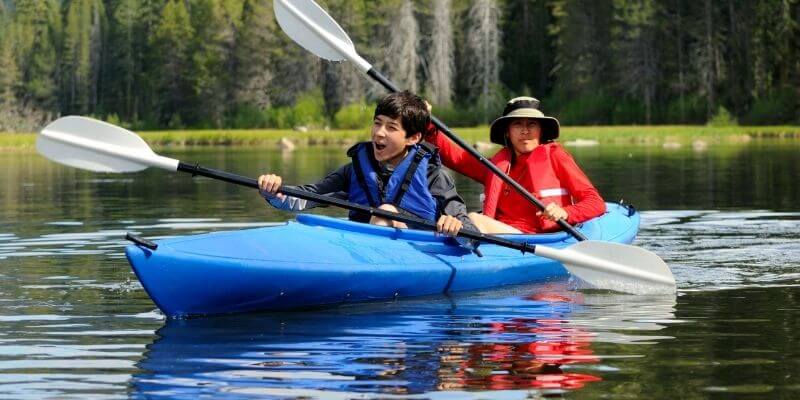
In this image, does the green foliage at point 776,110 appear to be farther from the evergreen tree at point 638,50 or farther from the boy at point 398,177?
the boy at point 398,177

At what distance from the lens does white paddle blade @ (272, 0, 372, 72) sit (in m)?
10.5

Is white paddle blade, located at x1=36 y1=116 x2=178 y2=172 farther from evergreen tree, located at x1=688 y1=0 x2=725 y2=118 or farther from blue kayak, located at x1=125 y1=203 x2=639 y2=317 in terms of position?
evergreen tree, located at x1=688 y1=0 x2=725 y2=118

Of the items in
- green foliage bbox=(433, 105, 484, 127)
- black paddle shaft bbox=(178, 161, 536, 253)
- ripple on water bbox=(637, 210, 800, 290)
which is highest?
green foliage bbox=(433, 105, 484, 127)

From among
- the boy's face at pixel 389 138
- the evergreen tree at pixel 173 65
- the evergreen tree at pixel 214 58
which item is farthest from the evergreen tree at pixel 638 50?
the boy's face at pixel 389 138

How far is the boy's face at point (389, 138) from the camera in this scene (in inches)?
331

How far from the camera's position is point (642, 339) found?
722cm

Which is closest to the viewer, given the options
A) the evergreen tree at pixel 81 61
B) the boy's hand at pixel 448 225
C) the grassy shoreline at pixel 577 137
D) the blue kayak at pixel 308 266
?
the blue kayak at pixel 308 266

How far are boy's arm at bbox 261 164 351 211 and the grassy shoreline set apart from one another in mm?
33092

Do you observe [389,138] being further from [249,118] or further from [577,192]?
[249,118]

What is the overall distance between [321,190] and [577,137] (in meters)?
36.8

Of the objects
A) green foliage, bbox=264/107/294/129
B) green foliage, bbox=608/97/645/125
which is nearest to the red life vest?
green foliage, bbox=608/97/645/125

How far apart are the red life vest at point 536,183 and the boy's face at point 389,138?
4.50ft

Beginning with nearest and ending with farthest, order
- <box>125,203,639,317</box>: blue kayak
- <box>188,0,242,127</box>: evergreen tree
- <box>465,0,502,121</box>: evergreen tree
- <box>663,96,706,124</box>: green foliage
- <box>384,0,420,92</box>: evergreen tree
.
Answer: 1. <box>125,203,639,317</box>: blue kayak
2. <box>663,96,706,124</box>: green foliage
3. <box>384,0,420,92</box>: evergreen tree
4. <box>465,0,502,121</box>: evergreen tree
5. <box>188,0,242,127</box>: evergreen tree

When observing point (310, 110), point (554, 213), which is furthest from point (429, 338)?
point (310, 110)
